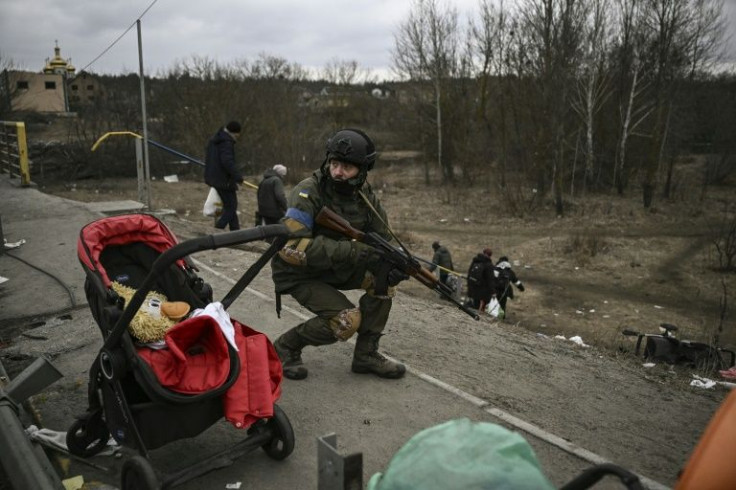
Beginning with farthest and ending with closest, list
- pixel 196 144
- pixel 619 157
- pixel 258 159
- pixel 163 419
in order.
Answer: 1. pixel 258 159
2. pixel 196 144
3. pixel 619 157
4. pixel 163 419

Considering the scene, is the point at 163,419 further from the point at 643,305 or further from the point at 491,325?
the point at 643,305

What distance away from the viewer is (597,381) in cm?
509

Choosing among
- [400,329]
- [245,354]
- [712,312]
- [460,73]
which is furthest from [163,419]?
[460,73]

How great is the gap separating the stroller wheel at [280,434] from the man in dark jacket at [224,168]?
7.59 metres

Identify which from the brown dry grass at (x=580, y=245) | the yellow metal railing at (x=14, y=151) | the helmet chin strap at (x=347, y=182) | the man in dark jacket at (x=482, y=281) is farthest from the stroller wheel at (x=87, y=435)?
the yellow metal railing at (x=14, y=151)

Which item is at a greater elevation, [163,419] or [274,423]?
[163,419]

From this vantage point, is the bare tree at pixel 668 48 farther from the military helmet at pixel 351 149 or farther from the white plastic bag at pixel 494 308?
the military helmet at pixel 351 149

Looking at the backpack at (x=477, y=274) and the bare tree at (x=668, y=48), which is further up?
the bare tree at (x=668, y=48)

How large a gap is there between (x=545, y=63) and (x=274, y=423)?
19811 mm

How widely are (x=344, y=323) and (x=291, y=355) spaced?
641 mm

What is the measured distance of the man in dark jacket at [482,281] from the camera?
371 inches

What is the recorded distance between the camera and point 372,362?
470 cm

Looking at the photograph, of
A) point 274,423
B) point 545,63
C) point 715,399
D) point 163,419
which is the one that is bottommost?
point 715,399

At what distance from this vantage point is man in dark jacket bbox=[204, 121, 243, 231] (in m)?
10.5
